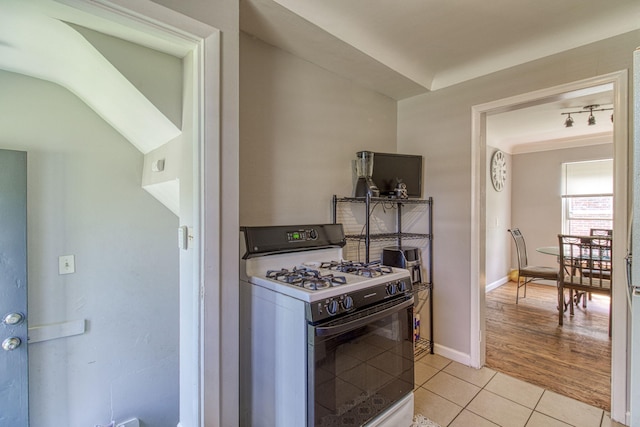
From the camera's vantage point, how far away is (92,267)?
1880 millimetres

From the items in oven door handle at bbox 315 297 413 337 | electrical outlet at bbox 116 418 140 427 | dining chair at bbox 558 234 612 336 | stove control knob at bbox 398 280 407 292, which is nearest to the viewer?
oven door handle at bbox 315 297 413 337

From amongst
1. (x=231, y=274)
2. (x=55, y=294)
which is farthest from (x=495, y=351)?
(x=55, y=294)

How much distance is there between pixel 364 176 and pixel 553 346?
246 cm

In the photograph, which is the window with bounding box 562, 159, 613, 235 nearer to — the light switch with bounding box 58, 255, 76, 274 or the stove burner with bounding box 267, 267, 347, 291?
the stove burner with bounding box 267, 267, 347, 291

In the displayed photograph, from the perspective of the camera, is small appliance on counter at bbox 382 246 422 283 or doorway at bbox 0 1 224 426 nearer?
doorway at bbox 0 1 224 426

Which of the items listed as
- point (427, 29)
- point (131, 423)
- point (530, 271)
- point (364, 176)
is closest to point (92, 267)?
point (131, 423)

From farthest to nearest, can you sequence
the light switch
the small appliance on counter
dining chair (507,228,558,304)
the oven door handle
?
dining chair (507,228,558,304) → the small appliance on counter → the light switch → the oven door handle

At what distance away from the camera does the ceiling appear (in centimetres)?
172

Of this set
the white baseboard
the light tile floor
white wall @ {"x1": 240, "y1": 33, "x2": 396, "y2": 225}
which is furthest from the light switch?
the white baseboard

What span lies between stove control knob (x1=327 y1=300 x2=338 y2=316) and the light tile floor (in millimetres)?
1180

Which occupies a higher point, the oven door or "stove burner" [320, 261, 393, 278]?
"stove burner" [320, 261, 393, 278]

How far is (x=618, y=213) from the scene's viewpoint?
185 centimetres

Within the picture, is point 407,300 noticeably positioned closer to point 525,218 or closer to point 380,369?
point 380,369

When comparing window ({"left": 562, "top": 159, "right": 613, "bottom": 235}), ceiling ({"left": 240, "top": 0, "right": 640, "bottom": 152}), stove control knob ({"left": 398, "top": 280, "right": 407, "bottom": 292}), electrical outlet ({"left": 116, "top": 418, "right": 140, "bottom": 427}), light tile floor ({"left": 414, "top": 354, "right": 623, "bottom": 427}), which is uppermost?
ceiling ({"left": 240, "top": 0, "right": 640, "bottom": 152})
